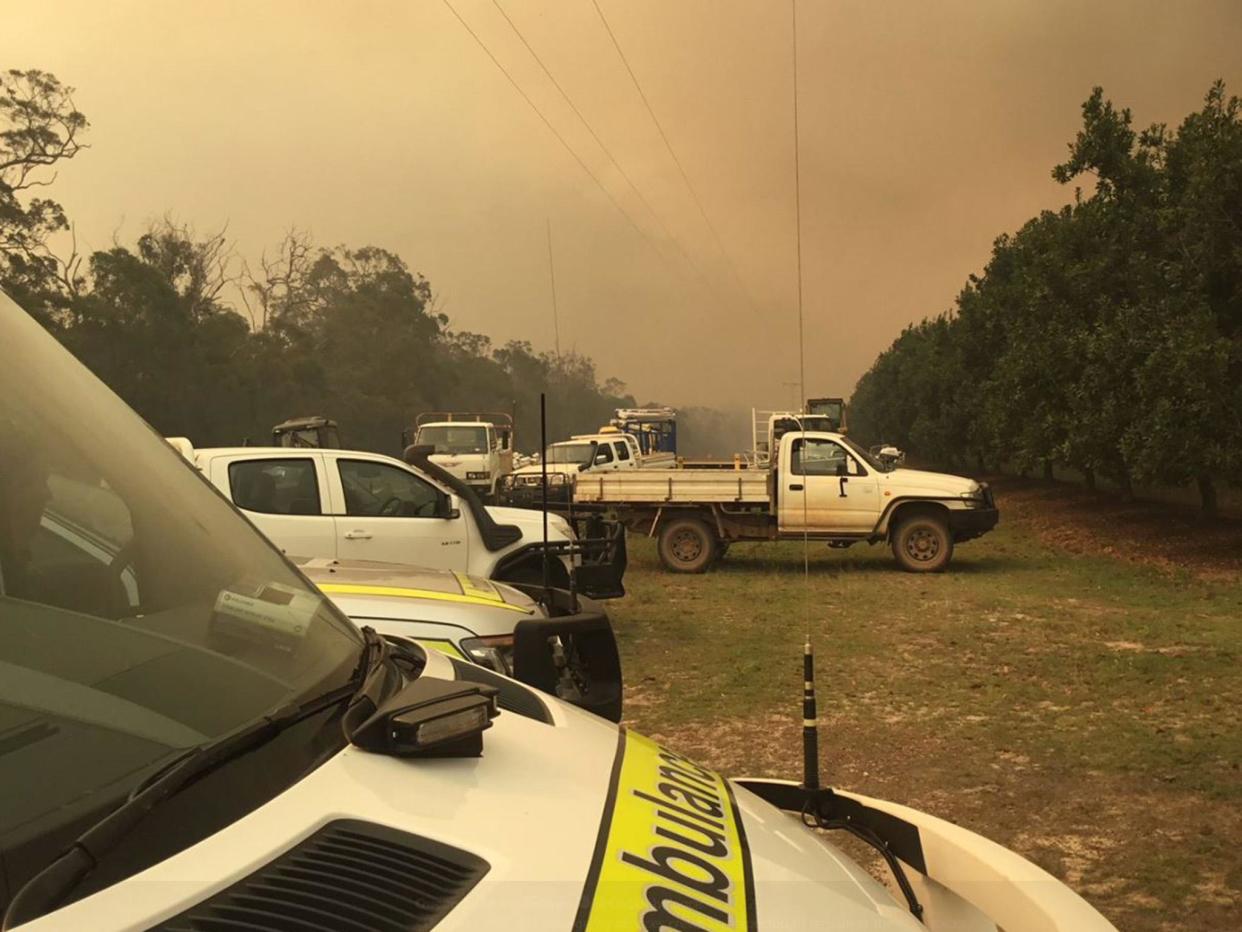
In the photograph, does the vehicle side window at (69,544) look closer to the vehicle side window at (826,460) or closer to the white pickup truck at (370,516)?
the white pickup truck at (370,516)

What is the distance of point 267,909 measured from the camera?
114cm

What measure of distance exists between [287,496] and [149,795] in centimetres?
821

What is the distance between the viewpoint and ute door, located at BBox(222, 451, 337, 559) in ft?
29.3

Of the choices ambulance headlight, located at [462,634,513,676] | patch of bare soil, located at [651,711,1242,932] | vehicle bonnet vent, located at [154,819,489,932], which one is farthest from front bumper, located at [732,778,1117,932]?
ambulance headlight, located at [462,634,513,676]

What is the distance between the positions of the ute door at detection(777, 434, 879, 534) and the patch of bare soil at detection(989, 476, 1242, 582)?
4534 millimetres

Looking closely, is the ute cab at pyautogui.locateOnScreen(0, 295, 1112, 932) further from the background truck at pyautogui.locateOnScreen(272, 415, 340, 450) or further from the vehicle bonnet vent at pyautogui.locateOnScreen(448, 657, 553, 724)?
the background truck at pyautogui.locateOnScreen(272, 415, 340, 450)

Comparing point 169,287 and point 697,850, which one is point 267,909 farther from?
point 169,287

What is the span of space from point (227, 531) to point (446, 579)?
3369mm

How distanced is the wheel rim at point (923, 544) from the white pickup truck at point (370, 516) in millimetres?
7032

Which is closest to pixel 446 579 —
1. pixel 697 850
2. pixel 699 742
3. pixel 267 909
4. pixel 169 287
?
pixel 699 742

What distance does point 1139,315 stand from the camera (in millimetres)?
17047

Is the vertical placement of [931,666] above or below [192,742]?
below

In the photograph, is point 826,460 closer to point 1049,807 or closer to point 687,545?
point 687,545

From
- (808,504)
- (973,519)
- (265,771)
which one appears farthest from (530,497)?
(265,771)
